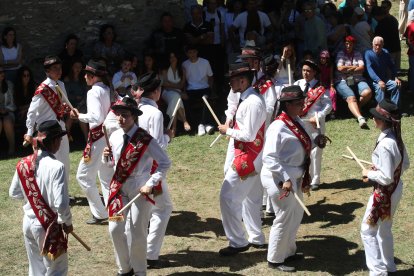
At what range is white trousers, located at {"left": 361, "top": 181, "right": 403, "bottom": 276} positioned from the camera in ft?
28.3

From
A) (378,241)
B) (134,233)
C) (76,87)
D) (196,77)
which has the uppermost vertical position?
(76,87)

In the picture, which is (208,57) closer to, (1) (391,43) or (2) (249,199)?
(1) (391,43)

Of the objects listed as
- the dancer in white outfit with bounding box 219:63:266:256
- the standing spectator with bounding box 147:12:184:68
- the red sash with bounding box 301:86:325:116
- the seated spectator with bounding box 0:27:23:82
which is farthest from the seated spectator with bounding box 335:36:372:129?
the seated spectator with bounding box 0:27:23:82

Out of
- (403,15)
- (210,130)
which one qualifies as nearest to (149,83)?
(210,130)

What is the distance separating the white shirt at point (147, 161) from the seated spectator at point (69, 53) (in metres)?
6.31

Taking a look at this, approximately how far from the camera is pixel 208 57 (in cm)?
1594

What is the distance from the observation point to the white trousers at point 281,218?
9.05 m

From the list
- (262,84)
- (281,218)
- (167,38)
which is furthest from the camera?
(167,38)

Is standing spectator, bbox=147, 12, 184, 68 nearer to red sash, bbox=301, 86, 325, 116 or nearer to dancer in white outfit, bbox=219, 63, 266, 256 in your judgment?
red sash, bbox=301, 86, 325, 116

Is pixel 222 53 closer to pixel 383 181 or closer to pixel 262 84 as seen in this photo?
pixel 262 84

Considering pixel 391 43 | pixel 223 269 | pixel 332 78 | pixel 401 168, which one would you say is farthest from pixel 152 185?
pixel 391 43

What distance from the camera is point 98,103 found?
34.0 ft

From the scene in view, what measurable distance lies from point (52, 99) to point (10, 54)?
3.97 meters

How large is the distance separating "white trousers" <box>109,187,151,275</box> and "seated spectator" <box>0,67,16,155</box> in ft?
18.5
